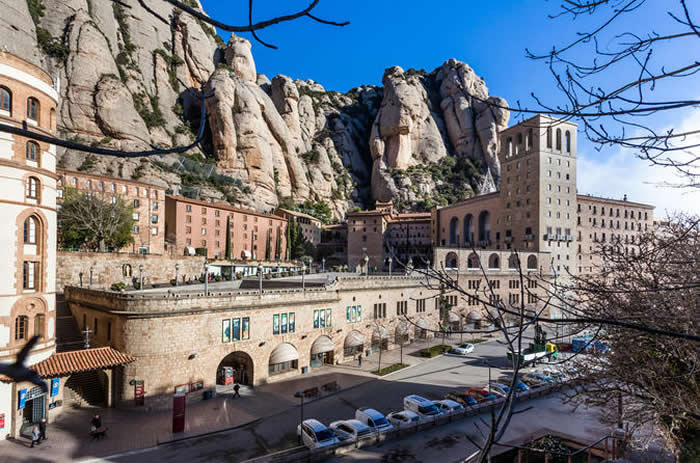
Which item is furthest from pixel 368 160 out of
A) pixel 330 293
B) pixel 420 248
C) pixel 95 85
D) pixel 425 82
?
pixel 330 293

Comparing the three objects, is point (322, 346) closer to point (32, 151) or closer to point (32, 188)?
point (32, 188)

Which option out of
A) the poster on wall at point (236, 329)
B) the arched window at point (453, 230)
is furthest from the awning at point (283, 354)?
the arched window at point (453, 230)

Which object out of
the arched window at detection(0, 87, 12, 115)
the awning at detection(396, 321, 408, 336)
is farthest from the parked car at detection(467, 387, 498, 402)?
the arched window at detection(0, 87, 12, 115)

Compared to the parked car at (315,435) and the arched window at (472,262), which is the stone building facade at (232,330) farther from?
the arched window at (472,262)

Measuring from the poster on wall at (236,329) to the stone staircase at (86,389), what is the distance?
8498 mm

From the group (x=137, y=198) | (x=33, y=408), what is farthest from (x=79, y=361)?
Answer: (x=137, y=198)

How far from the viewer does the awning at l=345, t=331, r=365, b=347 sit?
33125mm

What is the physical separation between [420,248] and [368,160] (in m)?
44.8

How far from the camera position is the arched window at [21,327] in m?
19.5

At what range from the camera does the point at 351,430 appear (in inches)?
723

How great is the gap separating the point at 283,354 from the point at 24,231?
17047 millimetres

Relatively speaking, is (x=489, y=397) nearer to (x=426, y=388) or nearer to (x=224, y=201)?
(x=426, y=388)

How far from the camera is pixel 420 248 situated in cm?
9094

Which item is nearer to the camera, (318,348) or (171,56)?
(318,348)
